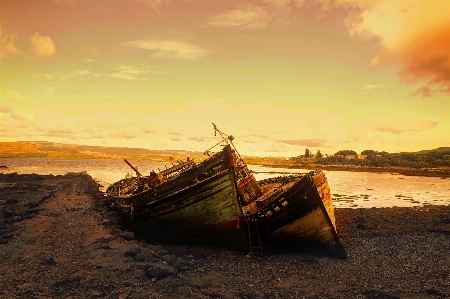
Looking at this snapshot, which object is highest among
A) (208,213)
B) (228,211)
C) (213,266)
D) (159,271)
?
(228,211)

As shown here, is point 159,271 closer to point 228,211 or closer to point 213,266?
point 213,266

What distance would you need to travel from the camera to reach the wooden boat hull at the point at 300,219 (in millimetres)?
15922

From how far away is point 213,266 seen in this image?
50.5 ft

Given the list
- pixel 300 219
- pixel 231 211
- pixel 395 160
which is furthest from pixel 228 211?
pixel 395 160

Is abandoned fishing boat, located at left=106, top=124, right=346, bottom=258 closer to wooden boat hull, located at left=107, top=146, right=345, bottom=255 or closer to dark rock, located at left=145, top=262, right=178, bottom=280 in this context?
wooden boat hull, located at left=107, top=146, right=345, bottom=255

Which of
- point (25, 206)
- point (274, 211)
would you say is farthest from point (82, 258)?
point (25, 206)

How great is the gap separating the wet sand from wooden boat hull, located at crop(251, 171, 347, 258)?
0.82 m

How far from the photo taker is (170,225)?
18.8 meters

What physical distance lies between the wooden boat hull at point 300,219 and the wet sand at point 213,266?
2.69 feet

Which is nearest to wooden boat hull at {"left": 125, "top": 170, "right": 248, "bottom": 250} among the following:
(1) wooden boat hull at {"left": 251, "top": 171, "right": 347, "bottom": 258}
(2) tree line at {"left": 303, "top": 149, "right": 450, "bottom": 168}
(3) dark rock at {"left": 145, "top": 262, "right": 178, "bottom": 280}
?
(1) wooden boat hull at {"left": 251, "top": 171, "right": 347, "bottom": 258}

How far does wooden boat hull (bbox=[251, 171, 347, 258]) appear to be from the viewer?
52.2 feet

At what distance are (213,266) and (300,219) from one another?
5210 mm

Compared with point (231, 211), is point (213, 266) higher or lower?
lower

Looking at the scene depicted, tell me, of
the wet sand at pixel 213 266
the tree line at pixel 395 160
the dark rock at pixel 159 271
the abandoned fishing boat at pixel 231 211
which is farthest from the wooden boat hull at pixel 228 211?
the tree line at pixel 395 160
